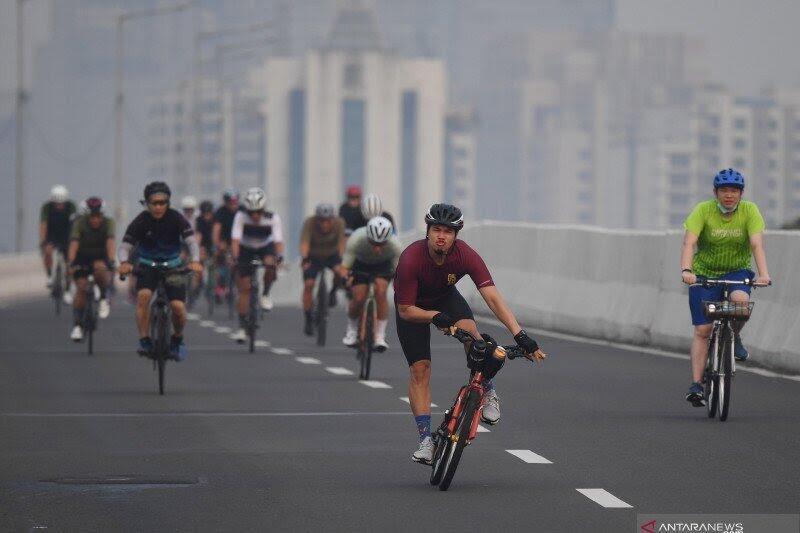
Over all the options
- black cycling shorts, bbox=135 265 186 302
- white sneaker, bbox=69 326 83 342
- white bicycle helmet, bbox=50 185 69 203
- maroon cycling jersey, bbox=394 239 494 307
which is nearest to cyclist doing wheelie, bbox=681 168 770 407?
maroon cycling jersey, bbox=394 239 494 307

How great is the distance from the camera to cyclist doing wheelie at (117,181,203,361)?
56.4 feet

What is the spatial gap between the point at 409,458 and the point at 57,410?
392 cm

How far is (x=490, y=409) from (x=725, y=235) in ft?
14.0

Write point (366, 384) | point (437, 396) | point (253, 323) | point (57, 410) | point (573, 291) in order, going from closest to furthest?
point (57, 410) < point (437, 396) < point (366, 384) < point (253, 323) < point (573, 291)

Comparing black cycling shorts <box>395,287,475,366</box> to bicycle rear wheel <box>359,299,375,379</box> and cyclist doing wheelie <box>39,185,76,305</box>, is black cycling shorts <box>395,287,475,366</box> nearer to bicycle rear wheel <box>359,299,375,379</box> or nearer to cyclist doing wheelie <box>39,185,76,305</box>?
bicycle rear wheel <box>359,299,375,379</box>

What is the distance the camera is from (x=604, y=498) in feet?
33.4

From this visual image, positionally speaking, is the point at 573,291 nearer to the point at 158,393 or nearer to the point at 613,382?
the point at 613,382

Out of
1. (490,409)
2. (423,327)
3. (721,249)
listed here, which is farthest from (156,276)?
(490,409)

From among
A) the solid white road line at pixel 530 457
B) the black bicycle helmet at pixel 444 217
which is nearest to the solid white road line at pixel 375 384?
the solid white road line at pixel 530 457

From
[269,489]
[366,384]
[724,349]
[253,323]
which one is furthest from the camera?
[253,323]

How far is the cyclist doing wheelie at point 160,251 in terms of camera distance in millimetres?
17188

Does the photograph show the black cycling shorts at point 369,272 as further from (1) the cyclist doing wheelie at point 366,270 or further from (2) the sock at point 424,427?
(2) the sock at point 424,427

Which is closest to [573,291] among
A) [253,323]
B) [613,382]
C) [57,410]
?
[253,323]

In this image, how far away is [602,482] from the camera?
10820mm
